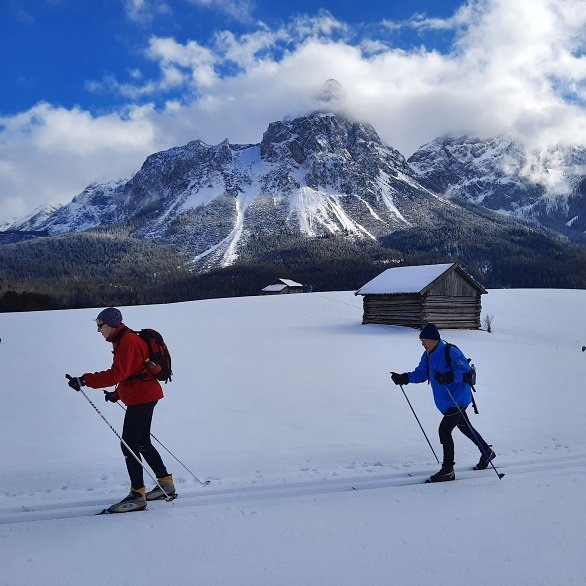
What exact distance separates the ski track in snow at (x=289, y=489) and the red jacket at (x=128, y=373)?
1.15m

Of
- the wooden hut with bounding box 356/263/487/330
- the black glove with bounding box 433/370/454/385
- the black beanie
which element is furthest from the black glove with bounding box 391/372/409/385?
the wooden hut with bounding box 356/263/487/330

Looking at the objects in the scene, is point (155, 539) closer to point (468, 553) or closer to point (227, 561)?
point (227, 561)

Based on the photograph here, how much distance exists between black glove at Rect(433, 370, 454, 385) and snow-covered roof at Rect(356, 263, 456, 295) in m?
21.0

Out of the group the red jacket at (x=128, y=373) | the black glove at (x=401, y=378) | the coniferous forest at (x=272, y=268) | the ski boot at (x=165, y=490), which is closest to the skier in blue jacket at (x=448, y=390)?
the black glove at (x=401, y=378)

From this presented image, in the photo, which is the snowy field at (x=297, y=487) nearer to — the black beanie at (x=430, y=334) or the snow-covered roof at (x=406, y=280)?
the black beanie at (x=430, y=334)

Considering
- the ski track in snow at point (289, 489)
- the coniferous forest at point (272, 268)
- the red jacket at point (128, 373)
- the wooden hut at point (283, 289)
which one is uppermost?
the coniferous forest at point (272, 268)

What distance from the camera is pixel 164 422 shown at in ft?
30.0

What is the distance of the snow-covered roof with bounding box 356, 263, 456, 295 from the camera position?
27.4 meters

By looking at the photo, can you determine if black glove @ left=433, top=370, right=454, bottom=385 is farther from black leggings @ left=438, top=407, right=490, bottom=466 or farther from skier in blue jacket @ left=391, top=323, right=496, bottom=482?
black leggings @ left=438, top=407, right=490, bottom=466

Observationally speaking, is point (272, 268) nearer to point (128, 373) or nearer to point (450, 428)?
point (450, 428)

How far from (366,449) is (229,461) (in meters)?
2.00

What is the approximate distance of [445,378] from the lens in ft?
19.8

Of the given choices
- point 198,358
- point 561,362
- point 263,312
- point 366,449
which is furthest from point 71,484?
point 263,312

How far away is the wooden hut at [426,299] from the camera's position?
89.3 ft
